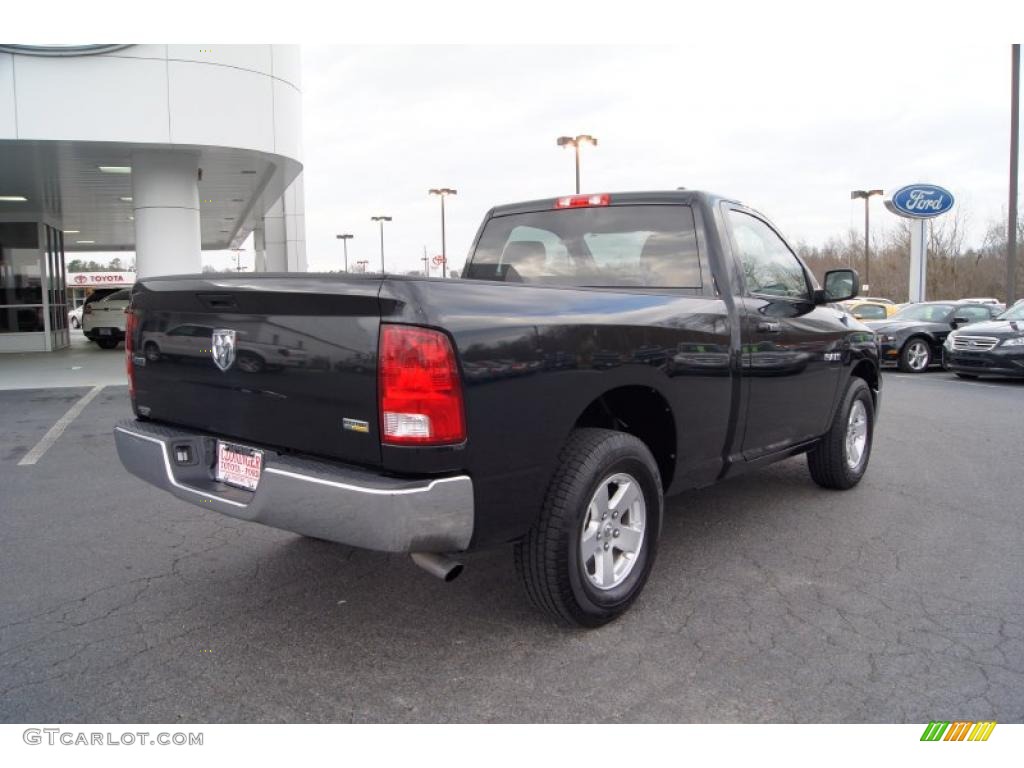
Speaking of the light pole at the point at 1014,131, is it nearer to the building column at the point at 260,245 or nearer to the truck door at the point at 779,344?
the truck door at the point at 779,344

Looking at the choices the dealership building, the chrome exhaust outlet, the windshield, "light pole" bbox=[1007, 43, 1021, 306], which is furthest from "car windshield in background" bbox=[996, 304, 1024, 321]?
the chrome exhaust outlet

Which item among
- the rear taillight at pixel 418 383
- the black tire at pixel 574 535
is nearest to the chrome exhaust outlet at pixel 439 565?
the black tire at pixel 574 535

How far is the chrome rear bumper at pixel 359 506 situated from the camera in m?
2.68

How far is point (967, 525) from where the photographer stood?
4.91 meters

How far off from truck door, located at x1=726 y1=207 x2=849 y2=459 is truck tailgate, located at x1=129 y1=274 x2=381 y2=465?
228cm

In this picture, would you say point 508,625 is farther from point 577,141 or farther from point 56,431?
point 577,141

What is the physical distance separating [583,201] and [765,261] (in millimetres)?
1173

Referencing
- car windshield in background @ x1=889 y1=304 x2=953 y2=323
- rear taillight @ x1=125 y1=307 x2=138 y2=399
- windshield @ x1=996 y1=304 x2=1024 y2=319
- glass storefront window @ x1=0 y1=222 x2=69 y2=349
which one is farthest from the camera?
glass storefront window @ x1=0 y1=222 x2=69 y2=349

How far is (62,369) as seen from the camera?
1478 cm

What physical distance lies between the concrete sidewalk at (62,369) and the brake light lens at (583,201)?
1003 centimetres

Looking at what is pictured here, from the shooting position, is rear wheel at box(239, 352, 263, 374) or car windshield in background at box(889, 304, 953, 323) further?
car windshield in background at box(889, 304, 953, 323)

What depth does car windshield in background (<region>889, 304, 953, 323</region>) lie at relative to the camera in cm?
1648

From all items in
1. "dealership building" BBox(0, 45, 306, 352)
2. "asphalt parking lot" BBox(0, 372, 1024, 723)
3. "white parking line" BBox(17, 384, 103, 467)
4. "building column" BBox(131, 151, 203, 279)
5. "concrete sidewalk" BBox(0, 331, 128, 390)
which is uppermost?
"dealership building" BBox(0, 45, 306, 352)

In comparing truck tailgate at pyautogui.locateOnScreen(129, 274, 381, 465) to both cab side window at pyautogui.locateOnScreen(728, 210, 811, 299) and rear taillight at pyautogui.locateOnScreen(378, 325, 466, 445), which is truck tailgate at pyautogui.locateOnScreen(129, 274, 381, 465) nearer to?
rear taillight at pyautogui.locateOnScreen(378, 325, 466, 445)
